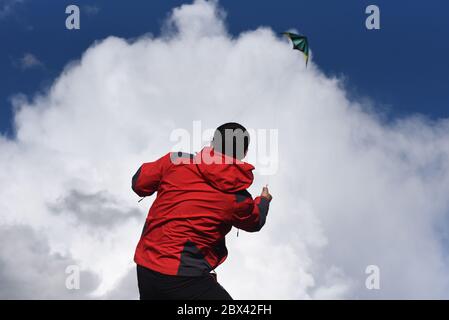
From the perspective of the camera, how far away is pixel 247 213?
16.9 feet

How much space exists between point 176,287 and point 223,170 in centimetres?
118

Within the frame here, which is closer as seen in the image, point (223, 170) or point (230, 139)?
point (223, 170)

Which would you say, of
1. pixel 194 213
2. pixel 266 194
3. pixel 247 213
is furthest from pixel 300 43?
pixel 194 213

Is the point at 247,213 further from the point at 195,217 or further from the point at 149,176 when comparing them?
the point at 149,176

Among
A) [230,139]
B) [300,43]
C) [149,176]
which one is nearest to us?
[230,139]

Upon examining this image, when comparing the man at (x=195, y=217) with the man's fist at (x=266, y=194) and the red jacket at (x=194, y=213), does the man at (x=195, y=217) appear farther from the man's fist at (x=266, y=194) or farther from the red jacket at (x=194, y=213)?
the man's fist at (x=266, y=194)

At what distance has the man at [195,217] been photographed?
488 cm

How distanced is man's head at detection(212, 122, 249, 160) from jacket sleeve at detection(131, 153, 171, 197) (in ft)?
1.78

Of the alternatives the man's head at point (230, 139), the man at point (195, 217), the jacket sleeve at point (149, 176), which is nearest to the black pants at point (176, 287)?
the man at point (195, 217)

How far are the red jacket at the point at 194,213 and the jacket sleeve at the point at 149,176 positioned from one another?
0.05m

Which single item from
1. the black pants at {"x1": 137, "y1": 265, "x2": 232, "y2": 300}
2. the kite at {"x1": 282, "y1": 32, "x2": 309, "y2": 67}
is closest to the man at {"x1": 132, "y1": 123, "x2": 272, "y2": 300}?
the black pants at {"x1": 137, "y1": 265, "x2": 232, "y2": 300}

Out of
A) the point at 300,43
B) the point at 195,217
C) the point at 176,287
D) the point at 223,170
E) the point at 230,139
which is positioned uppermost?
the point at 300,43

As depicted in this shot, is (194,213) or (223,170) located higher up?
(223,170)
